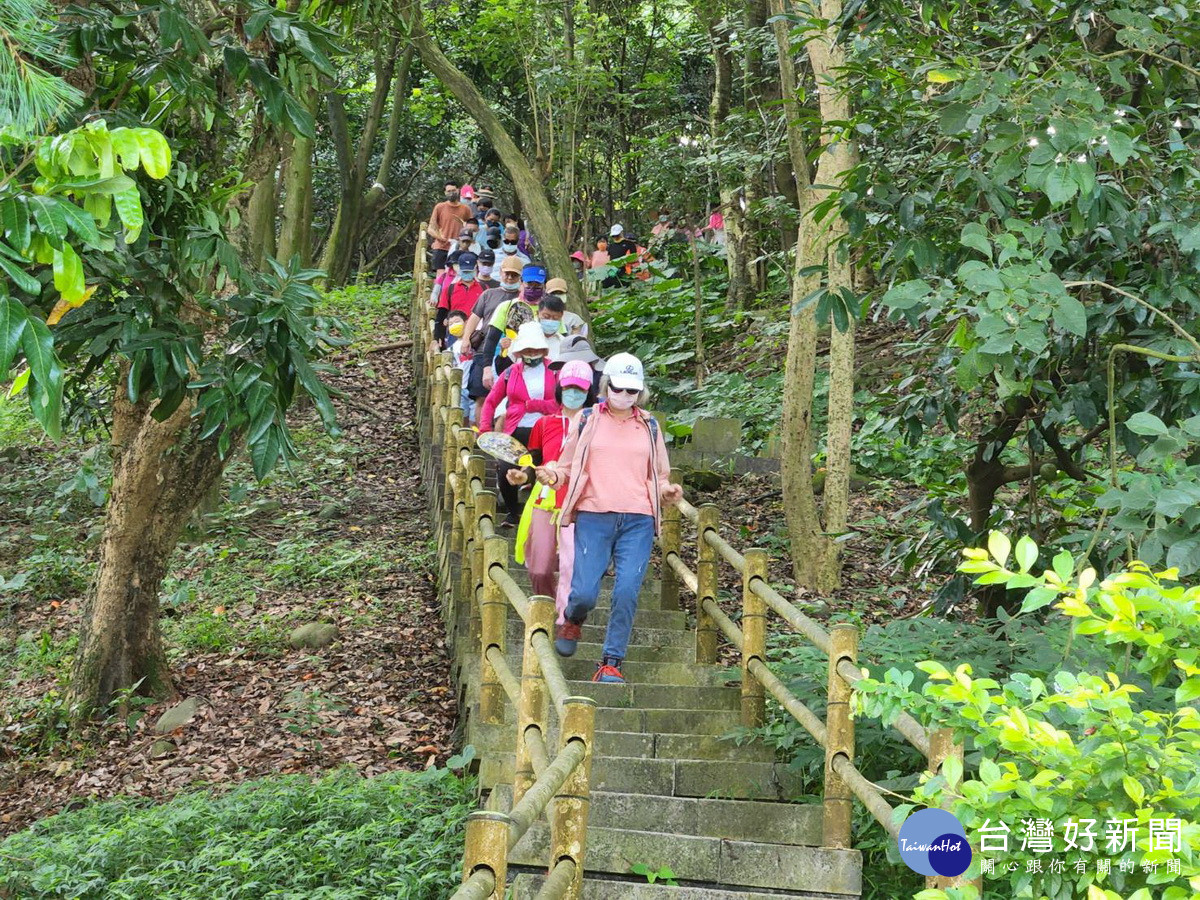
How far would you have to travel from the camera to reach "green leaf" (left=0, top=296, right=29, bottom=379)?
10.7 feet

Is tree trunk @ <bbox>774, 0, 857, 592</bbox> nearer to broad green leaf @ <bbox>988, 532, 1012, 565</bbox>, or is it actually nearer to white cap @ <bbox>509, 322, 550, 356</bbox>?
white cap @ <bbox>509, 322, 550, 356</bbox>

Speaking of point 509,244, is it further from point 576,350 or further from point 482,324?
point 576,350

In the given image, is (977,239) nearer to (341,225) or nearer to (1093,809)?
(1093,809)

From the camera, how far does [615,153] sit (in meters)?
22.8

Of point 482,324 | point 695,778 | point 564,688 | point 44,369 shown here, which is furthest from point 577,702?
point 482,324

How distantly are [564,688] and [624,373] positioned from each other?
236 cm

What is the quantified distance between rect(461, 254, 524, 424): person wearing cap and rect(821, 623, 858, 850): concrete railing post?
5.60 m

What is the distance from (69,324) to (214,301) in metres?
0.82

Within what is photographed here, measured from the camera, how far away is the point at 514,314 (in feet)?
31.1

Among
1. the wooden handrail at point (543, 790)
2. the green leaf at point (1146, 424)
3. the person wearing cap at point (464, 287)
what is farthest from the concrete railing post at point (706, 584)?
the person wearing cap at point (464, 287)

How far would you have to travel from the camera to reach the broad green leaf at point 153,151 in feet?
11.1

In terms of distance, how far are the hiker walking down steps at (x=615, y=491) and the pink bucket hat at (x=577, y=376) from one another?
0.68m

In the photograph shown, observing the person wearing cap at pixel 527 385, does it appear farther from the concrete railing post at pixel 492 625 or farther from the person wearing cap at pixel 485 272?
the person wearing cap at pixel 485 272

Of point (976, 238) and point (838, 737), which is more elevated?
point (976, 238)
